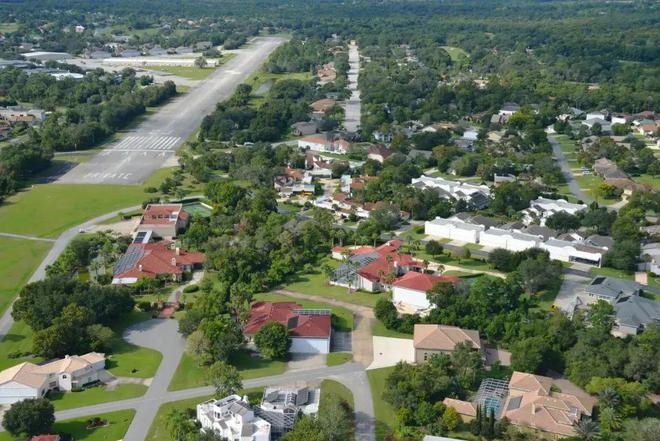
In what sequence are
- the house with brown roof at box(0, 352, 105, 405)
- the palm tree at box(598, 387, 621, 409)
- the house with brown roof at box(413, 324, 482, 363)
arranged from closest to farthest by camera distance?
the palm tree at box(598, 387, 621, 409) → the house with brown roof at box(0, 352, 105, 405) → the house with brown roof at box(413, 324, 482, 363)

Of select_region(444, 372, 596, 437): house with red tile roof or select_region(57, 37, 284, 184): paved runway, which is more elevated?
select_region(444, 372, 596, 437): house with red tile roof

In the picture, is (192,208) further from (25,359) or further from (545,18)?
(545,18)

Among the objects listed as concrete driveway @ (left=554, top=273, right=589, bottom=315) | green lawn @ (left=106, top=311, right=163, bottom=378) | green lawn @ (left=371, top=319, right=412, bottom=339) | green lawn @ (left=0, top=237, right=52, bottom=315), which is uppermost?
green lawn @ (left=106, top=311, right=163, bottom=378)

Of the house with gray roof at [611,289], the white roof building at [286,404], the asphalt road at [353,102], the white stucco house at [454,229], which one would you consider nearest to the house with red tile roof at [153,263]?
the white roof building at [286,404]

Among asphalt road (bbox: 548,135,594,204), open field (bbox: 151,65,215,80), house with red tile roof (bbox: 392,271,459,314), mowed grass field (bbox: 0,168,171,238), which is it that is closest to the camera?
house with red tile roof (bbox: 392,271,459,314)

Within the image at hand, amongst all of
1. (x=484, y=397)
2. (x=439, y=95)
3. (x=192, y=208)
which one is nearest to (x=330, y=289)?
(x=484, y=397)

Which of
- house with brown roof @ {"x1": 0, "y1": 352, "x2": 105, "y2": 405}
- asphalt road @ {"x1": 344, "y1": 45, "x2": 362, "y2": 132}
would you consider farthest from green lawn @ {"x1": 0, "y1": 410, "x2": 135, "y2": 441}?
asphalt road @ {"x1": 344, "y1": 45, "x2": 362, "y2": 132}

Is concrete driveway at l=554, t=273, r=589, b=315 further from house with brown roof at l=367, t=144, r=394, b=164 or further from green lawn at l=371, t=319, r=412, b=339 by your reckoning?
house with brown roof at l=367, t=144, r=394, b=164
